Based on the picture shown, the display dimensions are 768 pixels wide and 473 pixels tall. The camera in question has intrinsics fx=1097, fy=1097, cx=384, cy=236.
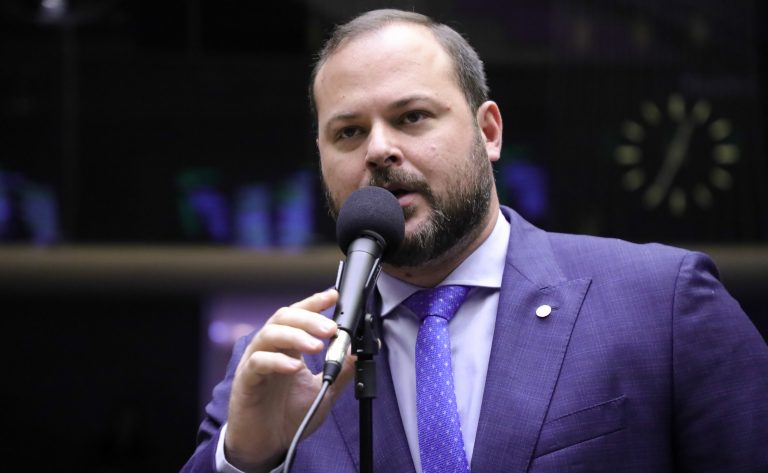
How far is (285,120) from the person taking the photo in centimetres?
658

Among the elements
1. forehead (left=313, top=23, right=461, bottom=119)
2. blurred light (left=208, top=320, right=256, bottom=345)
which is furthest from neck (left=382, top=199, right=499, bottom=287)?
blurred light (left=208, top=320, right=256, bottom=345)

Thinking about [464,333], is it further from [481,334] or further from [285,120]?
[285,120]

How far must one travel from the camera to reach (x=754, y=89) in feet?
21.4

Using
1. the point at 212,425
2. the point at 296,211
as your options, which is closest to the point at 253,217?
the point at 296,211

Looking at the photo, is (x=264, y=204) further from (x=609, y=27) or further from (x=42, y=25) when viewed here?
(x=609, y=27)

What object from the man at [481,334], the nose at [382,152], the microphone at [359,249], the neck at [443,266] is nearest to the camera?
the microphone at [359,249]

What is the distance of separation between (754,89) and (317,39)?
8.60ft

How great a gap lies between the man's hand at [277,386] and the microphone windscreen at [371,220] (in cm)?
9

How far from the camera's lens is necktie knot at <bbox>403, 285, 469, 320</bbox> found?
1831mm

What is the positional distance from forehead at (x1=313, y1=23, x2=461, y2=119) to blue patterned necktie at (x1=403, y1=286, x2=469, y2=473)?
0.35m

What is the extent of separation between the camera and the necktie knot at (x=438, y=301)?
1.83 metres

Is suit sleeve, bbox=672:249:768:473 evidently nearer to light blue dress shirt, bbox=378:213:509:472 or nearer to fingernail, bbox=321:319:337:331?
light blue dress shirt, bbox=378:213:509:472

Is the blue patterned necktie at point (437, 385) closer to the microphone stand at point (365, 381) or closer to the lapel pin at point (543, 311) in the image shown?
the lapel pin at point (543, 311)

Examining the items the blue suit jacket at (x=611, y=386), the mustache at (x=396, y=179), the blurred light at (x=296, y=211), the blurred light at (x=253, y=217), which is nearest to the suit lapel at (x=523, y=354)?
the blue suit jacket at (x=611, y=386)
